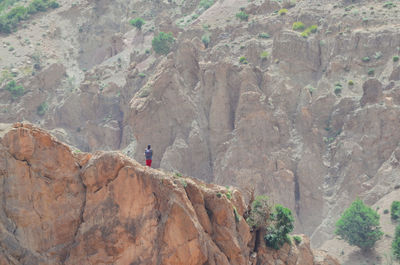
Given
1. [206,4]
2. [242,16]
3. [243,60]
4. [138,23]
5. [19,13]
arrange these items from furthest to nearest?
[19,13] → [138,23] → [206,4] → [242,16] → [243,60]

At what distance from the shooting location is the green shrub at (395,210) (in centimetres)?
8432

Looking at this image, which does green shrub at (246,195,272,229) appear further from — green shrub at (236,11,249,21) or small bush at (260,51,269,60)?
green shrub at (236,11,249,21)

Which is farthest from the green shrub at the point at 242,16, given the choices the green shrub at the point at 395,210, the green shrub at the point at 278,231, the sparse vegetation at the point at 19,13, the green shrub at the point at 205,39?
the green shrub at the point at 278,231

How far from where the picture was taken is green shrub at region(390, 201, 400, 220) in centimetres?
8432

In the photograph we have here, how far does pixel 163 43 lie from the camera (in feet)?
379

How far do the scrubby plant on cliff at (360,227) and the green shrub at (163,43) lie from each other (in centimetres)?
4017

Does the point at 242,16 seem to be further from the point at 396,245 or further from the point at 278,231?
the point at 278,231

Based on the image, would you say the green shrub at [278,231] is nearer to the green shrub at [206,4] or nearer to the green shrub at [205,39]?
the green shrub at [205,39]

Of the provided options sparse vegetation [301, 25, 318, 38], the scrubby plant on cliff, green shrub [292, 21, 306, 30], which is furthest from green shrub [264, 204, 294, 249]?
green shrub [292, 21, 306, 30]

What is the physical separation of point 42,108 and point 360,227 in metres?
54.3

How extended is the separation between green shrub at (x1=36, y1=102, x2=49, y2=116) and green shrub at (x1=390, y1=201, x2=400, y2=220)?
179 ft

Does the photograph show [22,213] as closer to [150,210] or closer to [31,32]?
[150,210]

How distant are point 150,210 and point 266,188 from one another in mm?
45284

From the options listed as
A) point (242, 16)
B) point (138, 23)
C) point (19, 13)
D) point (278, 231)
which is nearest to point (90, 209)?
point (278, 231)
